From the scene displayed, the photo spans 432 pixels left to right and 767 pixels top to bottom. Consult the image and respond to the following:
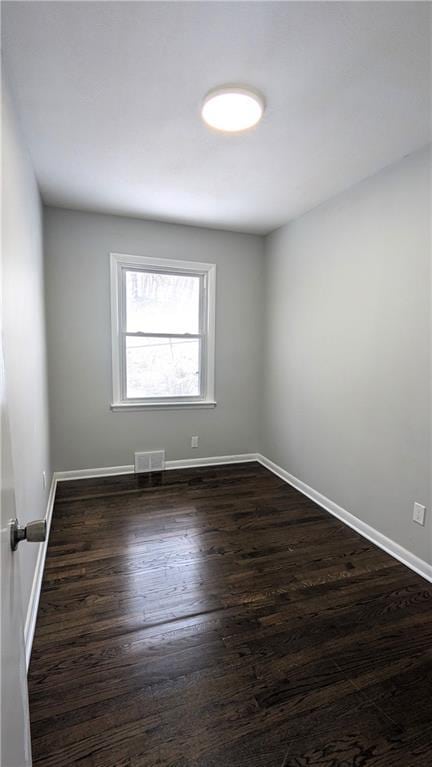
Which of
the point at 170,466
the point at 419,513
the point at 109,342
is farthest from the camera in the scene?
the point at 170,466

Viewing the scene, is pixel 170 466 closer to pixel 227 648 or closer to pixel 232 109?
pixel 227 648

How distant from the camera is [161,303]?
3.56m

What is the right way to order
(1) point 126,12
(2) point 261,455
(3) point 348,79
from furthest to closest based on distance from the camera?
(2) point 261,455, (3) point 348,79, (1) point 126,12

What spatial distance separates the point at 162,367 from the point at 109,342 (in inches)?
23.2

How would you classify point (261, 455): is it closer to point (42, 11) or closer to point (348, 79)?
point (348, 79)

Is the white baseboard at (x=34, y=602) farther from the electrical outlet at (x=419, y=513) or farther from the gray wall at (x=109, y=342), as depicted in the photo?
the electrical outlet at (x=419, y=513)

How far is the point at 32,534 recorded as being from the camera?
0.74 m

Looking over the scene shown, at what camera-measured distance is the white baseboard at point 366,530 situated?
208 centimetres

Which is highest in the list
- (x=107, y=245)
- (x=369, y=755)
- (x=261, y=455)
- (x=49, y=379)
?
(x=107, y=245)

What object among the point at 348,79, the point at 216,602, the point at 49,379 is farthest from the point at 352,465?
the point at 49,379

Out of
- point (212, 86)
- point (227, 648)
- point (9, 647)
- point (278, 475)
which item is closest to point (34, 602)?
point (227, 648)

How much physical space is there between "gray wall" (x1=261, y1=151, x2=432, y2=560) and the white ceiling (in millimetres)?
292

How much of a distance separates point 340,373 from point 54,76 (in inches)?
96.1

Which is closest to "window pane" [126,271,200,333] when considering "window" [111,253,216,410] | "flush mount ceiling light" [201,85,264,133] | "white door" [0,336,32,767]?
"window" [111,253,216,410]
